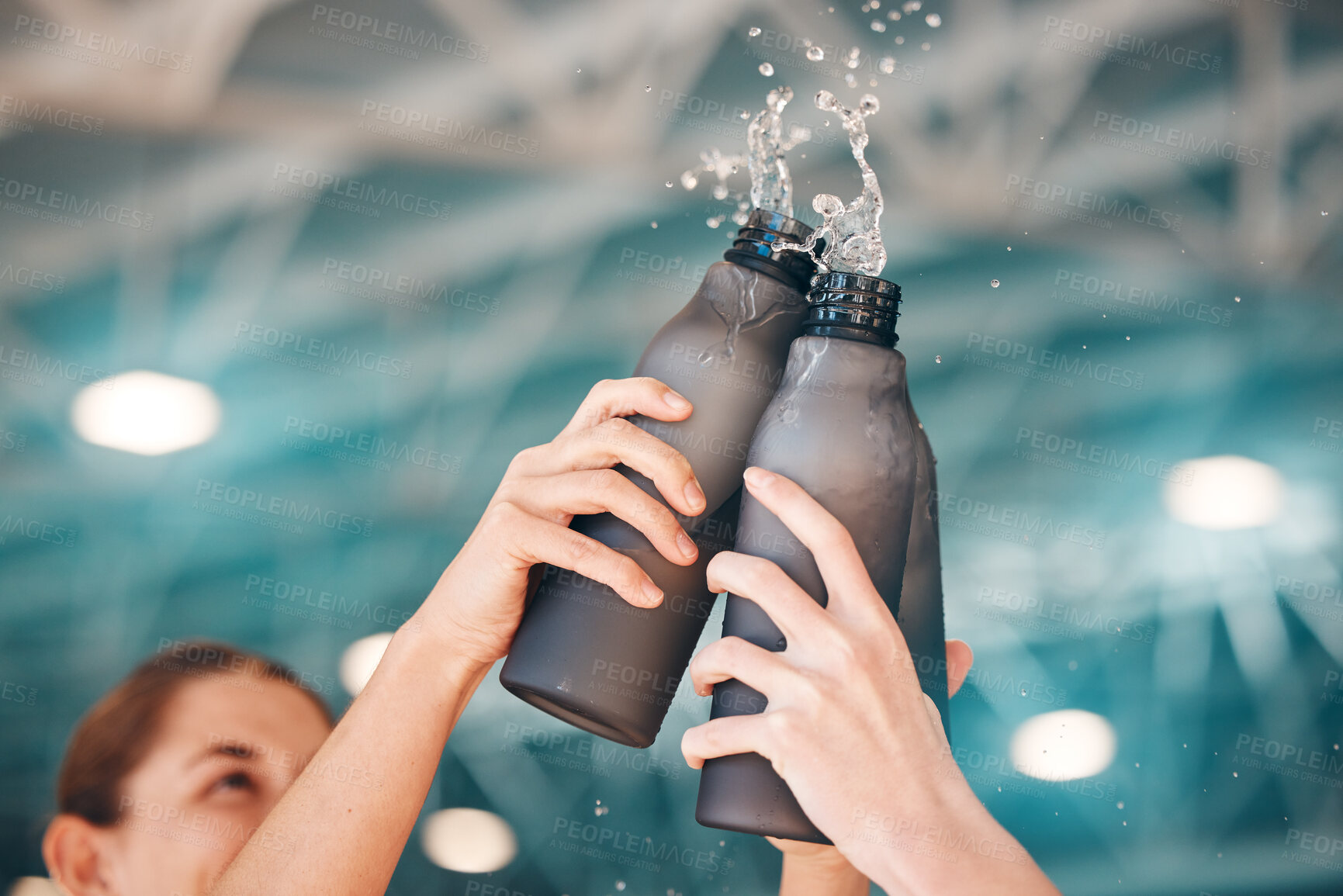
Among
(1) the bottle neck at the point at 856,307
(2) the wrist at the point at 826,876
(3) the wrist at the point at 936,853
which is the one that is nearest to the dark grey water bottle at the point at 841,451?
(1) the bottle neck at the point at 856,307

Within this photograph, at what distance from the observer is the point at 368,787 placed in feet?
2.33

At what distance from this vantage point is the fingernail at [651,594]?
1.98ft

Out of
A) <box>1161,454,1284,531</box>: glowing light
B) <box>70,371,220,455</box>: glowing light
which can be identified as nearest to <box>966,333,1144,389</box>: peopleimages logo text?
<box>1161,454,1284,531</box>: glowing light

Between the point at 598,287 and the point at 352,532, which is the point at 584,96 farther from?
the point at 352,532

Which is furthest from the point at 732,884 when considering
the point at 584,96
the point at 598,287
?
the point at 584,96

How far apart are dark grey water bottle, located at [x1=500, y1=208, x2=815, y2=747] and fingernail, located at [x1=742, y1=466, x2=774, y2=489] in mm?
71

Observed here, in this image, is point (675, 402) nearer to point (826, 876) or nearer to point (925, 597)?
point (925, 597)

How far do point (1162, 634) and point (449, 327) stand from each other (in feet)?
5.75

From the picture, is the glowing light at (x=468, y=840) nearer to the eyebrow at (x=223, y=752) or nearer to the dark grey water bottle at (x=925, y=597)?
the eyebrow at (x=223, y=752)

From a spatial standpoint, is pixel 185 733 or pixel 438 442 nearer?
pixel 185 733

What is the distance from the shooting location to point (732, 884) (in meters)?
1.89

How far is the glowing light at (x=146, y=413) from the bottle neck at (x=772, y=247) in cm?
167

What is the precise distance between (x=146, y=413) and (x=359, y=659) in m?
0.74

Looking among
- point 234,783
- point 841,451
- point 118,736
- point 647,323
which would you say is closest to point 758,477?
point 841,451
